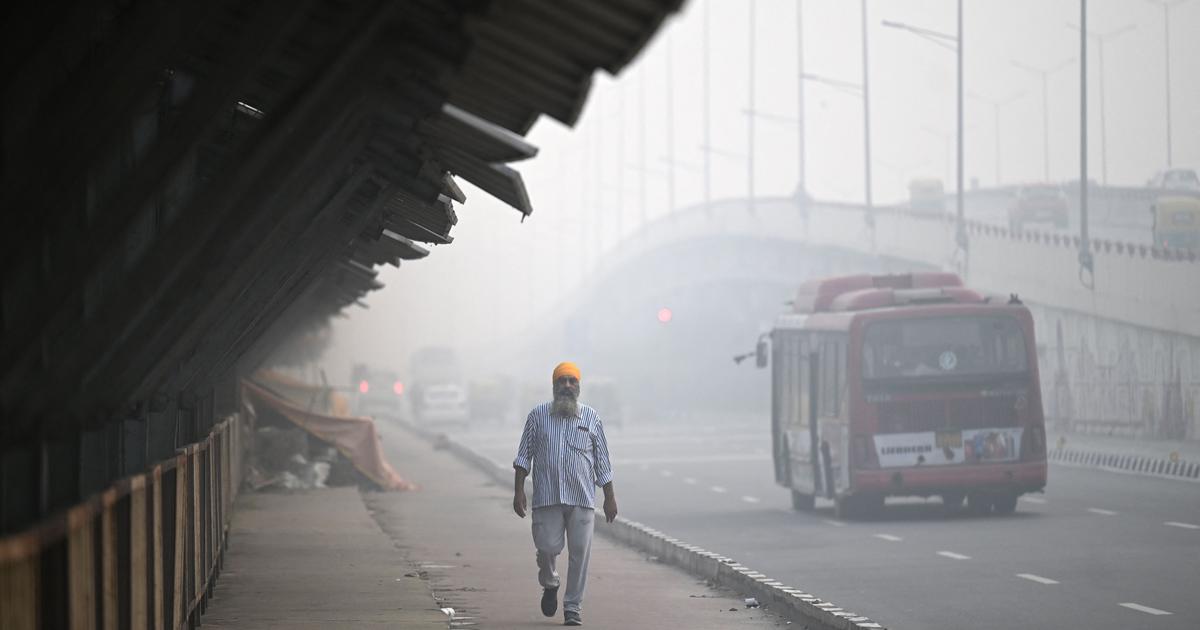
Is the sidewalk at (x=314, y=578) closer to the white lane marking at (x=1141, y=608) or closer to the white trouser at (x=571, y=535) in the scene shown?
the white trouser at (x=571, y=535)

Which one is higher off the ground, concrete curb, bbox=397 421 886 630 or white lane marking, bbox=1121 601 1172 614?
concrete curb, bbox=397 421 886 630

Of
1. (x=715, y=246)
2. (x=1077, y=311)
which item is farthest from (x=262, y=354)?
(x=715, y=246)

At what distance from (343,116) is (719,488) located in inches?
1009

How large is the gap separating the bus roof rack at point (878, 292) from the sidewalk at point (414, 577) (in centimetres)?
528

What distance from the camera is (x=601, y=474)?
13.3 m

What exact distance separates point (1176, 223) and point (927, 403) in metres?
37.9

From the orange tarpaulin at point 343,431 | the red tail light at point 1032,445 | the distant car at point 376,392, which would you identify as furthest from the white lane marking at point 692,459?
the distant car at point 376,392

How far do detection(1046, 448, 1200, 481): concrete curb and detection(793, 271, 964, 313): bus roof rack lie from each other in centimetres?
685

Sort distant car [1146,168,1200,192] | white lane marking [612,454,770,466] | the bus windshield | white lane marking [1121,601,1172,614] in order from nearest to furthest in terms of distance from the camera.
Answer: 1. white lane marking [1121,601,1172,614]
2. the bus windshield
3. white lane marking [612,454,770,466]
4. distant car [1146,168,1200,192]

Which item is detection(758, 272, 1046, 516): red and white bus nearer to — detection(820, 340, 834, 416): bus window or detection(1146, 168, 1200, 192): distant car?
detection(820, 340, 834, 416): bus window

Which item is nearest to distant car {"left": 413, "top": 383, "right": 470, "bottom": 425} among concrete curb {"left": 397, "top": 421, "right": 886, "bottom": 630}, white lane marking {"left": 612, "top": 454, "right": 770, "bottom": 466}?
white lane marking {"left": 612, "top": 454, "right": 770, "bottom": 466}

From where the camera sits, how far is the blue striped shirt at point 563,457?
13.1m

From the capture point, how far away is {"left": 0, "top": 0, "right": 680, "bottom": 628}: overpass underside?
20.0 ft

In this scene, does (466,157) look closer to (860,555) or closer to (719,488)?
(860,555)
